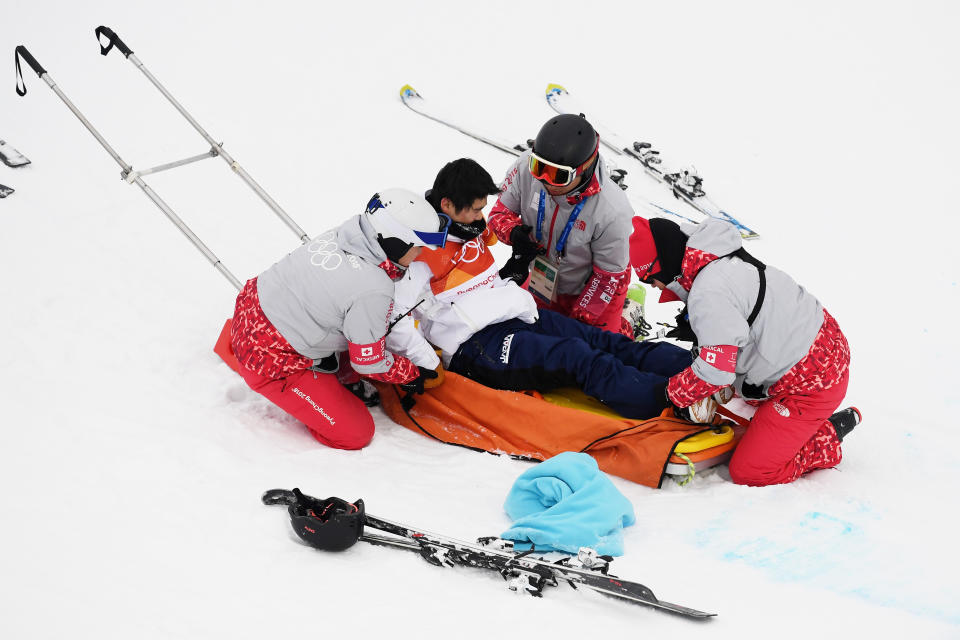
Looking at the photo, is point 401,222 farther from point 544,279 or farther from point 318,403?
point 544,279

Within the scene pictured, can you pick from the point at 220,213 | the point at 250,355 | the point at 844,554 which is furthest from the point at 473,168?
the point at 220,213

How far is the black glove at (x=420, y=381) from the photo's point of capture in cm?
367

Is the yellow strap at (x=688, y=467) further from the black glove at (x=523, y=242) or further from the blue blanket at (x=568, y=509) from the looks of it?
the black glove at (x=523, y=242)

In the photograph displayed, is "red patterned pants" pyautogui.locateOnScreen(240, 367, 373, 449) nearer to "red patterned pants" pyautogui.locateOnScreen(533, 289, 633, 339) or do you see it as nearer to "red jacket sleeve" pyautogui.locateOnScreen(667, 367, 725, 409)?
"red patterned pants" pyautogui.locateOnScreen(533, 289, 633, 339)

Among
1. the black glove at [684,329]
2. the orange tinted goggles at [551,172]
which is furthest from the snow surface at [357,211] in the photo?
the orange tinted goggles at [551,172]

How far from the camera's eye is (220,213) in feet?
18.2

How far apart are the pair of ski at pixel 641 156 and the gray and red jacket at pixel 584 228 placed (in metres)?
2.16

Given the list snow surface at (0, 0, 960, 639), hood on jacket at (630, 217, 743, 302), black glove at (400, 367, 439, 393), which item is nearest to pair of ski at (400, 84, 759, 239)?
snow surface at (0, 0, 960, 639)

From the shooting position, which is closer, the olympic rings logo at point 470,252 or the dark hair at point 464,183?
the dark hair at point 464,183

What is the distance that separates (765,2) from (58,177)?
26.0 feet

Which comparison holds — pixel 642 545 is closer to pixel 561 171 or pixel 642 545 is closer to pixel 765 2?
pixel 561 171

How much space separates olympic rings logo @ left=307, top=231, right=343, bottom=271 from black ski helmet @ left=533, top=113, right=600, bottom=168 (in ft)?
3.60

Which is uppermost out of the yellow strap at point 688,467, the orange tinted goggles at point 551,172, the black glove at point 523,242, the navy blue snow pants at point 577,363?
the orange tinted goggles at point 551,172

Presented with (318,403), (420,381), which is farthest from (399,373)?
(318,403)
